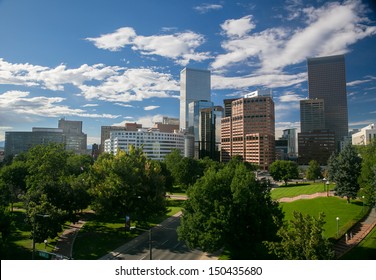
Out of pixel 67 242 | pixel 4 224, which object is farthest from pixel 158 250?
pixel 4 224

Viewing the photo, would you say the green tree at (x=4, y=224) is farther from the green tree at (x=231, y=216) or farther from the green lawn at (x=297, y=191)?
the green lawn at (x=297, y=191)

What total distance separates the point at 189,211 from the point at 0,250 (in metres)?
11.1

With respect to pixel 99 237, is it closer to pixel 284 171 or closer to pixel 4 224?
pixel 4 224

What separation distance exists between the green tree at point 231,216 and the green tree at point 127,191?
8.02 meters

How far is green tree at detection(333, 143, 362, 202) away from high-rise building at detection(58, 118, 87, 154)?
113 metres

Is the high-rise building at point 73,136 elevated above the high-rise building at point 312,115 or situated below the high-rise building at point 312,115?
below

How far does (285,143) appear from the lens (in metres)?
198

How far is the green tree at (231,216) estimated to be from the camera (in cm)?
1556

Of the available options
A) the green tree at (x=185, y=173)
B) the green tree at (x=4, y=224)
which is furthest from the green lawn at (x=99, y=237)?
the green tree at (x=185, y=173)

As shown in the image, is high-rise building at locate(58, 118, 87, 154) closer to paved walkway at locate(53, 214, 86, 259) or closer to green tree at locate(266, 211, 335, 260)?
paved walkway at locate(53, 214, 86, 259)

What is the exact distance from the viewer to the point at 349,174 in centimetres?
3108

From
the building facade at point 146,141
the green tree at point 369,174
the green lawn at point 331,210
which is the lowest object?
the green lawn at point 331,210

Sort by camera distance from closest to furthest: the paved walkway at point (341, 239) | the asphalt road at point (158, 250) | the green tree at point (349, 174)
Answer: the paved walkway at point (341, 239)
the asphalt road at point (158, 250)
the green tree at point (349, 174)

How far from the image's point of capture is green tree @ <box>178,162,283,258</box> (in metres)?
15.6
